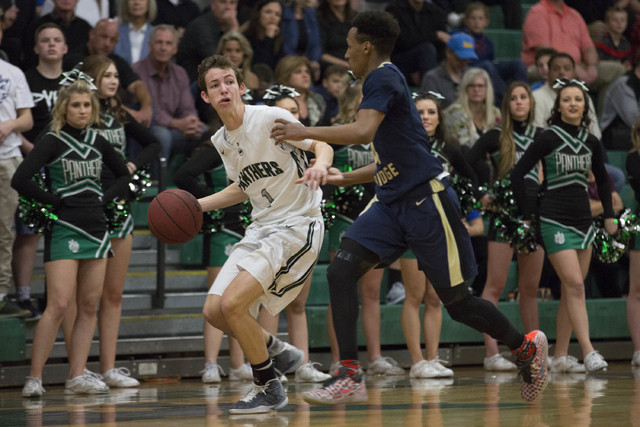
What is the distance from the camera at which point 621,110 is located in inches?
491

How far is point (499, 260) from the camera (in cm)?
941

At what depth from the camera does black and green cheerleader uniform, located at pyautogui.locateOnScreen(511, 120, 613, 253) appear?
895cm

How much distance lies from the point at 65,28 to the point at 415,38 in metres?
4.41

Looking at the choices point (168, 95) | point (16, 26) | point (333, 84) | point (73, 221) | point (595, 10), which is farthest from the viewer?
point (595, 10)

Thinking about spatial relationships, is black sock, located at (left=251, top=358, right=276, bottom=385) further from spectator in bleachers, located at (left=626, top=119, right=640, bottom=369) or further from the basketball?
spectator in bleachers, located at (left=626, top=119, right=640, bottom=369)

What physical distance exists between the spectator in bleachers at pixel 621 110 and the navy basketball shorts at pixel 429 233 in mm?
7049

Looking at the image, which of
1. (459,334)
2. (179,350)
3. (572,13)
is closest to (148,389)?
(179,350)

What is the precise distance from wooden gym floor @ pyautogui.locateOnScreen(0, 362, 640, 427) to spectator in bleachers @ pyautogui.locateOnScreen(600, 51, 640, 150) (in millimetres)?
4805

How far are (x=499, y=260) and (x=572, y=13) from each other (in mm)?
5518

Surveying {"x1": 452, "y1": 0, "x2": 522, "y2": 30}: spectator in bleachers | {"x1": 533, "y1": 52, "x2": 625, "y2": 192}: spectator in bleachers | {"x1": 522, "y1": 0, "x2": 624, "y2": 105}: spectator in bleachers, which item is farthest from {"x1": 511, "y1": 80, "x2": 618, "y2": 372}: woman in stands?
{"x1": 452, "y1": 0, "x2": 522, "y2": 30}: spectator in bleachers

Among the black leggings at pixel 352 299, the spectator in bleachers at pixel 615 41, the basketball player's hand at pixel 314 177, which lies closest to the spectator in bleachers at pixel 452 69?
the spectator in bleachers at pixel 615 41

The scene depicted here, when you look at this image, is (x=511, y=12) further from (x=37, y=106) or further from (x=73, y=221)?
(x=73, y=221)

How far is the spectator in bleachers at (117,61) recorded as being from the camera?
961cm

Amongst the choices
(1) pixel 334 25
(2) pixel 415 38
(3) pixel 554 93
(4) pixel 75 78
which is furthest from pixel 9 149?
(3) pixel 554 93
